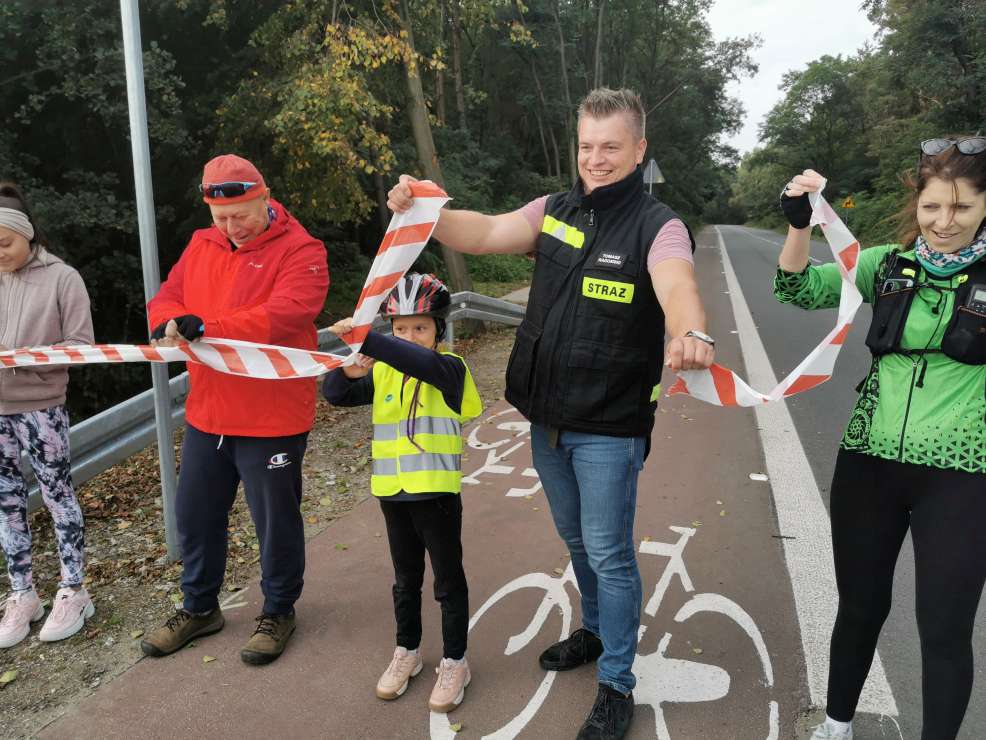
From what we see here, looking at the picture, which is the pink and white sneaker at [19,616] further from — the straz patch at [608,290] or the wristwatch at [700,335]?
the wristwatch at [700,335]

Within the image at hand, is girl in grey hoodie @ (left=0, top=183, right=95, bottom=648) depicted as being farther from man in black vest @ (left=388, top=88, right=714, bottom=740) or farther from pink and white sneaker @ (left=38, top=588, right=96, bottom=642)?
man in black vest @ (left=388, top=88, right=714, bottom=740)

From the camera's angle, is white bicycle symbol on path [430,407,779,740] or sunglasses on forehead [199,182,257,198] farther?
sunglasses on forehead [199,182,257,198]

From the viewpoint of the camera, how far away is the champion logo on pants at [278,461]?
327cm

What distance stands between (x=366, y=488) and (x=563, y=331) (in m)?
3.04

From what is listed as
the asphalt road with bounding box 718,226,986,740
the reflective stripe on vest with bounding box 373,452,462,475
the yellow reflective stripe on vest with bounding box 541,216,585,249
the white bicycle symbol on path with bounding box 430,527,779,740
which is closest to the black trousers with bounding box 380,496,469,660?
the reflective stripe on vest with bounding box 373,452,462,475

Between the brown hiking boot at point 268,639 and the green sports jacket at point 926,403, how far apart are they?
2.55 m

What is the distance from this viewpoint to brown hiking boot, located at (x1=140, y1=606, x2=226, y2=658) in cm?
333

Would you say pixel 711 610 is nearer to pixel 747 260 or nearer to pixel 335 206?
pixel 335 206

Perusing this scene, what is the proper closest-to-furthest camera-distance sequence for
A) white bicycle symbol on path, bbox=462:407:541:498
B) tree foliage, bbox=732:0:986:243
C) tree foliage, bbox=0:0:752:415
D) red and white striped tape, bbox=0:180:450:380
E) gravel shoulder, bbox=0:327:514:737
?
red and white striped tape, bbox=0:180:450:380 → gravel shoulder, bbox=0:327:514:737 → white bicycle symbol on path, bbox=462:407:541:498 → tree foliage, bbox=0:0:752:415 → tree foliage, bbox=732:0:986:243

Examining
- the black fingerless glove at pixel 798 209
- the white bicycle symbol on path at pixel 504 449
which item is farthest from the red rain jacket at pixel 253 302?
the white bicycle symbol on path at pixel 504 449

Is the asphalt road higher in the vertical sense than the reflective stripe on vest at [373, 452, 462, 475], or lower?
lower

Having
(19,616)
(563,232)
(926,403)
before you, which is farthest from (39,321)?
(926,403)

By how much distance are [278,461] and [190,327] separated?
727 mm

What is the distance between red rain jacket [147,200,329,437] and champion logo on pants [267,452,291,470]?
0.10 meters
